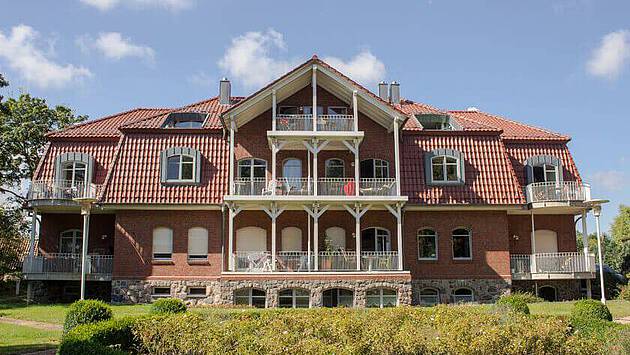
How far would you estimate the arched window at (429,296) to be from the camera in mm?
25828

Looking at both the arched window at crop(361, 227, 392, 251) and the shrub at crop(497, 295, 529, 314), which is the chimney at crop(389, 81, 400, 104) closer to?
the arched window at crop(361, 227, 392, 251)

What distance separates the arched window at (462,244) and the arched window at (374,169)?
401 centimetres

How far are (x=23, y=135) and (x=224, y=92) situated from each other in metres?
11.5

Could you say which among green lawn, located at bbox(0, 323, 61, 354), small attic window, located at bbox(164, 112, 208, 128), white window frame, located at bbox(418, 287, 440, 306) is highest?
small attic window, located at bbox(164, 112, 208, 128)

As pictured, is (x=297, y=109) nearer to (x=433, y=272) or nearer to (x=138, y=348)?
(x=433, y=272)

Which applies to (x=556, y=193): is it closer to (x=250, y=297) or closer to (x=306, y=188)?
(x=306, y=188)

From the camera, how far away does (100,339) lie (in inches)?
476

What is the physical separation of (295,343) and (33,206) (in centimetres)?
1864

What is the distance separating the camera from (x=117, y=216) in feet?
83.7

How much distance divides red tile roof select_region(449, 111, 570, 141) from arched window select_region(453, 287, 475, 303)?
293 inches

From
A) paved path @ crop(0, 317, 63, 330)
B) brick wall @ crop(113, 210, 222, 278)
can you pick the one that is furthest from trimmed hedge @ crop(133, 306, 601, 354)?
brick wall @ crop(113, 210, 222, 278)

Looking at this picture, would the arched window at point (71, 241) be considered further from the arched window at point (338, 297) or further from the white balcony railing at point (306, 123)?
the arched window at point (338, 297)

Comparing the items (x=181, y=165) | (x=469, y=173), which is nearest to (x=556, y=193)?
(x=469, y=173)

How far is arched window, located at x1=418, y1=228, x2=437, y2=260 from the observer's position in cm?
2633
